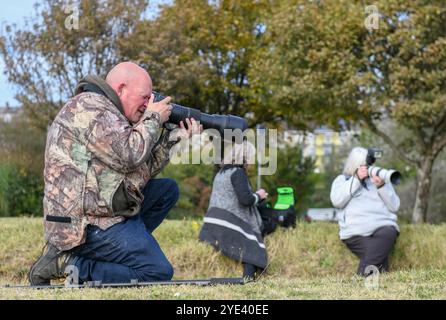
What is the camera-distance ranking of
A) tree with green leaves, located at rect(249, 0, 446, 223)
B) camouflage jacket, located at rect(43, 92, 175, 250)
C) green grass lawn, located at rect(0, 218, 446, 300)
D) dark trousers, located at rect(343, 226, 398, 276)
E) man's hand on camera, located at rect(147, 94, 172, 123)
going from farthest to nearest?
tree with green leaves, located at rect(249, 0, 446, 223) < green grass lawn, located at rect(0, 218, 446, 300) < dark trousers, located at rect(343, 226, 398, 276) < man's hand on camera, located at rect(147, 94, 172, 123) < camouflage jacket, located at rect(43, 92, 175, 250)

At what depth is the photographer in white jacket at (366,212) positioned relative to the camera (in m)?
8.71

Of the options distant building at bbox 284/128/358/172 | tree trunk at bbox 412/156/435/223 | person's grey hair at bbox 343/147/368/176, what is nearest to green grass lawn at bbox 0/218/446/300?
person's grey hair at bbox 343/147/368/176

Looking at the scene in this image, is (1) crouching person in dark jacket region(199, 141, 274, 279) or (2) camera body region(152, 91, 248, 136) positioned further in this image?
(1) crouching person in dark jacket region(199, 141, 274, 279)

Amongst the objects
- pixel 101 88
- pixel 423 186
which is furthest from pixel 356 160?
pixel 423 186

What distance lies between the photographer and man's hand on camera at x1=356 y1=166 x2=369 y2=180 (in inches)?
338

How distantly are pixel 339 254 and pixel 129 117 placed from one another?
15.3 ft

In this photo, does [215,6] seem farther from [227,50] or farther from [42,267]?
[42,267]

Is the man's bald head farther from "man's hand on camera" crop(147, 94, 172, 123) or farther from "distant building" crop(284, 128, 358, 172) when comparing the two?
"distant building" crop(284, 128, 358, 172)

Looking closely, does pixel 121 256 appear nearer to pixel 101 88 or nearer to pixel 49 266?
pixel 49 266

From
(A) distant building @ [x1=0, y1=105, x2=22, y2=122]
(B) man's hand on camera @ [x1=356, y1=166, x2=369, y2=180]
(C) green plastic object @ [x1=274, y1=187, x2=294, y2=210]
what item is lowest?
(C) green plastic object @ [x1=274, y1=187, x2=294, y2=210]

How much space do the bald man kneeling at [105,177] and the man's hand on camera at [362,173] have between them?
3395 millimetres

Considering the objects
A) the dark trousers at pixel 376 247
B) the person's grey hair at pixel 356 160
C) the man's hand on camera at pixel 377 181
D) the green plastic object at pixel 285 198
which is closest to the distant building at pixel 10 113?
the green plastic object at pixel 285 198

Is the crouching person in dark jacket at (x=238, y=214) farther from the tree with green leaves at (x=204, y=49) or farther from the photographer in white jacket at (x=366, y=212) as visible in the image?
the tree with green leaves at (x=204, y=49)

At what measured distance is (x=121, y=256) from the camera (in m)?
5.55
